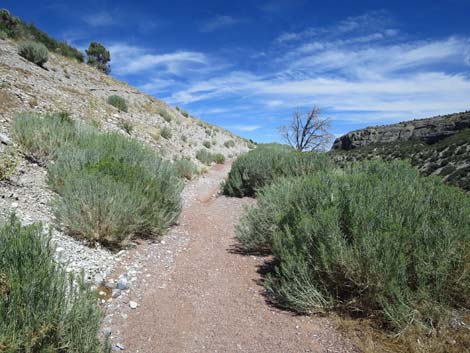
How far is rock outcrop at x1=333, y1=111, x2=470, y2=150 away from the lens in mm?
13012

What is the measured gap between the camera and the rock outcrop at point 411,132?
1301cm

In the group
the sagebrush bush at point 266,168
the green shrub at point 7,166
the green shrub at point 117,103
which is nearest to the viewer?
the green shrub at point 7,166

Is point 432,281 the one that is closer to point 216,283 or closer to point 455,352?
point 455,352

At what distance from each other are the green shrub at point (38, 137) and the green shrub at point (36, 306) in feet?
16.8

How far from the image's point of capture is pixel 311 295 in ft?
10.8

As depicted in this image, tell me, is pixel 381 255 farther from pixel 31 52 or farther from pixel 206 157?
pixel 31 52

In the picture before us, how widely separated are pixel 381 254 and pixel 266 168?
652 centimetres

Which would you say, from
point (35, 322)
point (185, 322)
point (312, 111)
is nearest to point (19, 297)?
point (35, 322)

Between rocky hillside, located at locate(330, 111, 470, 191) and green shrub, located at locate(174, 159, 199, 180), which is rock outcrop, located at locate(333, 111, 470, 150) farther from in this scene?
green shrub, located at locate(174, 159, 199, 180)

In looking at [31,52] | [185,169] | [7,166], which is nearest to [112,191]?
[7,166]

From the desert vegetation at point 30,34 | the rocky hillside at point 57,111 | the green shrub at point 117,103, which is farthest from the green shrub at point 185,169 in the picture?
the desert vegetation at point 30,34

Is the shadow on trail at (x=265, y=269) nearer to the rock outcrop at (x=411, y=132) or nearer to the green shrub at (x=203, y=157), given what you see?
the green shrub at (x=203, y=157)

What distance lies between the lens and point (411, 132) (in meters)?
16.4

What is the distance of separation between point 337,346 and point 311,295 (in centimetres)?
60
